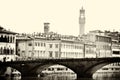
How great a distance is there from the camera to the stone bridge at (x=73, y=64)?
76188 mm

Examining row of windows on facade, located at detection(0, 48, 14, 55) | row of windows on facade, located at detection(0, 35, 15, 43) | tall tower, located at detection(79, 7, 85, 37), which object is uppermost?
tall tower, located at detection(79, 7, 85, 37)

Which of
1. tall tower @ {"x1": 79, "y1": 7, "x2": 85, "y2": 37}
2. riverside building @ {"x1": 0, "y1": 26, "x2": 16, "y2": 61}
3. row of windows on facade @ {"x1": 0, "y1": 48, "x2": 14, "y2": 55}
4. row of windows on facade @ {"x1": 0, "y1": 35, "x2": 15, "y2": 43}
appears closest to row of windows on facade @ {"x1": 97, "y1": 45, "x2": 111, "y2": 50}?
tall tower @ {"x1": 79, "y1": 7, "x2": 85, "y2": 37}

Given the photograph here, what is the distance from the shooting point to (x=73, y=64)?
79625 mm

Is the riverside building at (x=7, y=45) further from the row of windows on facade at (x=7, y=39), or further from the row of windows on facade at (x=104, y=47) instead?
the row of windows on facade at (x=104, y=47)

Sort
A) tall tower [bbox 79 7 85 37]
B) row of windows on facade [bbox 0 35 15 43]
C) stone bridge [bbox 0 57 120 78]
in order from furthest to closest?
1. tall tower [bbox 79 7 85 37]
2. row of windows on facade [bbox 0 35 15 43]
3. stone bridge [bbox 0 57 120 78]

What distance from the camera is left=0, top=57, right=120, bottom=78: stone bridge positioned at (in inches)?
3000

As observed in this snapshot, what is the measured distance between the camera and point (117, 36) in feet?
540

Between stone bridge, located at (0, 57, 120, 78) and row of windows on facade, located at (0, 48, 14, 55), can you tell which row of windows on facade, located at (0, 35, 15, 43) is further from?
stone bridge, located at (0, 57, 120, 78)

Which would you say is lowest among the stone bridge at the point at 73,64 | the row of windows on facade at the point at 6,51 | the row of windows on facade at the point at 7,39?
the stone bridge at the point at 73,64

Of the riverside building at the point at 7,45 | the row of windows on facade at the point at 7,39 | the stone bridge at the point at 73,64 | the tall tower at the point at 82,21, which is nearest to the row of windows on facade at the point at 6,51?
the riverside building at the point at 7,45

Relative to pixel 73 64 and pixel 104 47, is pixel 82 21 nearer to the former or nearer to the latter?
pixel 104 47

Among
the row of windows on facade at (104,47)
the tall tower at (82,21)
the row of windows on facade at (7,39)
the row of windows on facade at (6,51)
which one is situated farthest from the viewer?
the tall tower at (82,21)

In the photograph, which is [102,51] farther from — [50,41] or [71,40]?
[50,41]

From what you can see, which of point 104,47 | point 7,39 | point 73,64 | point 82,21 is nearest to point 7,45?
point 7,39
